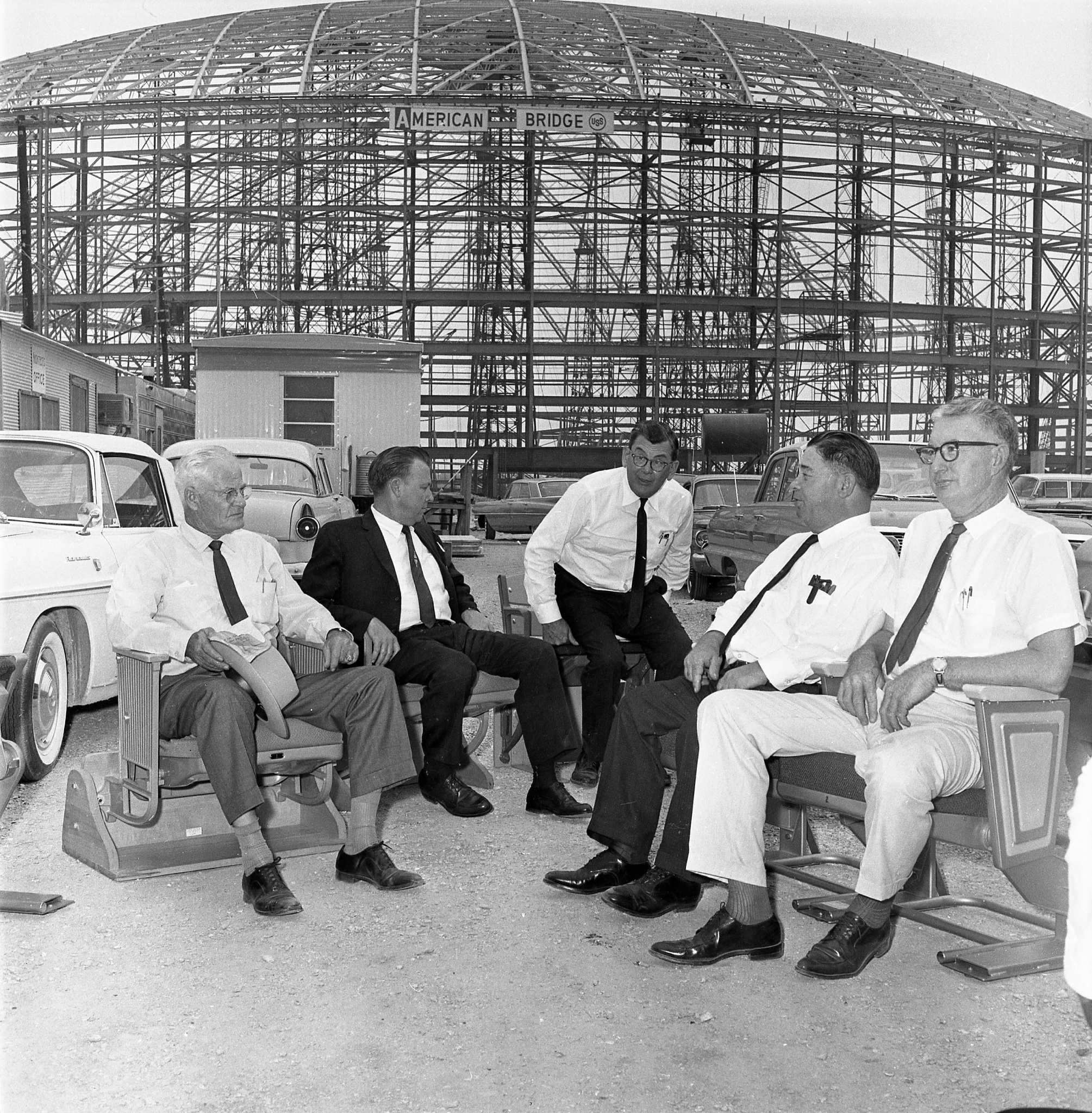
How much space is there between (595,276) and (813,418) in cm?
857

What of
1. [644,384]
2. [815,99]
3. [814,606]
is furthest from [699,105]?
[814,606]

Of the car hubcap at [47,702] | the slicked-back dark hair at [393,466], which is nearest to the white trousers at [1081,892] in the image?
the slicked-back dark hair at [393,466]

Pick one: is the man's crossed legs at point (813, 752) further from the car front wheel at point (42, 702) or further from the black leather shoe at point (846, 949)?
the car front wheel at point (42, 702)

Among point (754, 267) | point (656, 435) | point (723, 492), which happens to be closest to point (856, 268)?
point (754, 267)

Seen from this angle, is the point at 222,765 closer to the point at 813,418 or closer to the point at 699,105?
the point at 699,105

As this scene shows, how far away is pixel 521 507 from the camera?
82.7ft

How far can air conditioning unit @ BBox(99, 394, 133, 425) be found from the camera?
25562mm

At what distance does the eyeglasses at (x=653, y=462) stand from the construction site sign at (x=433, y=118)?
26332 millimetres

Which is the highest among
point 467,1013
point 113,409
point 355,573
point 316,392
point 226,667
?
point 113,409

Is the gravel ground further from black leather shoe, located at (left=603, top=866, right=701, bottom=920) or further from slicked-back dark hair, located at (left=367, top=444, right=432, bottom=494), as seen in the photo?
slicked-back dark hair, located at (left=367, top=444, right=432, bottom=494)

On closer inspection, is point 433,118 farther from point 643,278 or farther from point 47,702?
point 47,702

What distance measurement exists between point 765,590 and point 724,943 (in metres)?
1.40

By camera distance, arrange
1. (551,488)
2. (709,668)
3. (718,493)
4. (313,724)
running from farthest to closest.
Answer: (551,488), (718,493), (313,724), (709,668)

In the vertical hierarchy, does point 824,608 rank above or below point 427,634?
above
